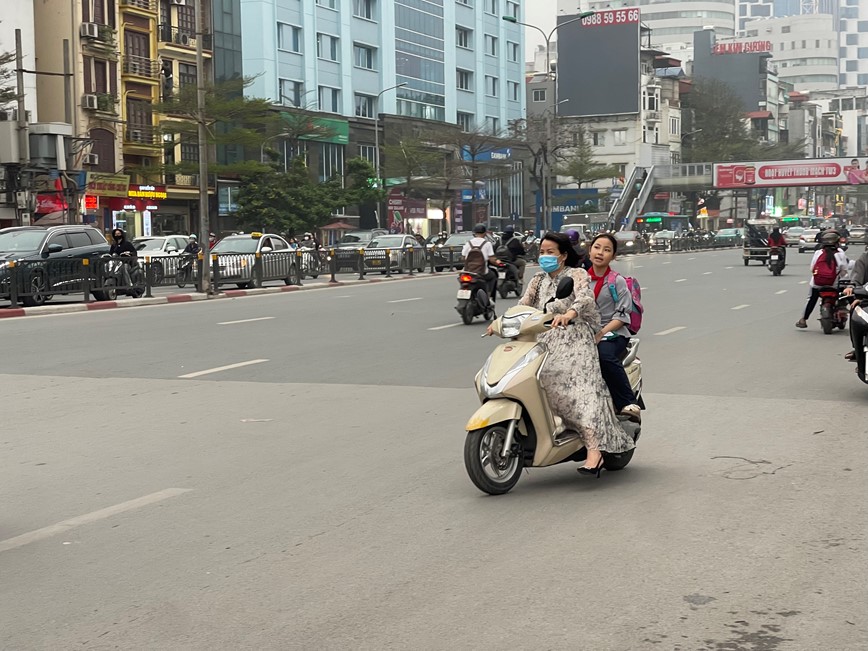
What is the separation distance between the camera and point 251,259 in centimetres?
3306

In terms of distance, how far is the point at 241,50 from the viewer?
64000 mm

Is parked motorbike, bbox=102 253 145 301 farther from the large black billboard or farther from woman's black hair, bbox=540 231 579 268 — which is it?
the large black billboard

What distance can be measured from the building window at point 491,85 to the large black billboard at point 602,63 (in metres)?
26.6

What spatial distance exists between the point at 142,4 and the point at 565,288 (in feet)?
174

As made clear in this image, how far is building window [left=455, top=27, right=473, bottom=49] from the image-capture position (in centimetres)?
8838

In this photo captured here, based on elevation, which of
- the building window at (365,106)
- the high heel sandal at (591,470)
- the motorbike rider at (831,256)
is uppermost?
the building window at (365,106)

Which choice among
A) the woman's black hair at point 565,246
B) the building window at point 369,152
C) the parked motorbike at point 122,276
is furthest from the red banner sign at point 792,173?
the woman's black hair at point 565,246

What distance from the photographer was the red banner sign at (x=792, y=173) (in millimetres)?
95562

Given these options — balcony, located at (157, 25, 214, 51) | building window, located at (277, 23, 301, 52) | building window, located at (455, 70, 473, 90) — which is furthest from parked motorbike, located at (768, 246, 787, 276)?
building window, located at (455, 70, 473, 90)

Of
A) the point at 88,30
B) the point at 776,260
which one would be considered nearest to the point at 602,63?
the point at 88,30

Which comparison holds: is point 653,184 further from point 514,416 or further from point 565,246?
point 514,416

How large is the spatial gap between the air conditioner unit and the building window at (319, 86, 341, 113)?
1914cm

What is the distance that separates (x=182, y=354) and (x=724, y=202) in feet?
412

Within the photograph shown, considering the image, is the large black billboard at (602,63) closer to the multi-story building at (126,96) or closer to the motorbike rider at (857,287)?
the multi-story building at (126,96)
